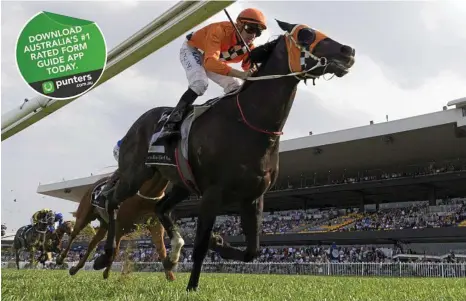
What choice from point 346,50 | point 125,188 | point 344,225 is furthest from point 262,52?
point 344,225

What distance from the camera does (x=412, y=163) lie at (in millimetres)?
37688

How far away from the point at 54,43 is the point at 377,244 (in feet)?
114

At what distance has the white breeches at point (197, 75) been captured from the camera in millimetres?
5598

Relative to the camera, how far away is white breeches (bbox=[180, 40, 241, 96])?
5.60 m

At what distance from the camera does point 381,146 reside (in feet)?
113

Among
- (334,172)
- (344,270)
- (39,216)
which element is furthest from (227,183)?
(334,172)

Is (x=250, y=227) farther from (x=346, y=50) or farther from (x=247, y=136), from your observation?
(x=346, y=50)

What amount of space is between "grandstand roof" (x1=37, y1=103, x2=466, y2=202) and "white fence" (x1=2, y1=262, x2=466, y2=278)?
9564 millimetres

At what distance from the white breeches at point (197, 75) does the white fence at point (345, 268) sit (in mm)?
16093

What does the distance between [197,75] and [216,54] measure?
0.48 metres

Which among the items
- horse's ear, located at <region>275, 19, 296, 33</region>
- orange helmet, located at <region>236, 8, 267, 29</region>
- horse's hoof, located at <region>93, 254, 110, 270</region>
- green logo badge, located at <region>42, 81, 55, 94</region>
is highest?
orange helmet, located at <region>236, 8, 267, 29</region>

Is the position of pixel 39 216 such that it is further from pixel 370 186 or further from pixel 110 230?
pixel 370 186

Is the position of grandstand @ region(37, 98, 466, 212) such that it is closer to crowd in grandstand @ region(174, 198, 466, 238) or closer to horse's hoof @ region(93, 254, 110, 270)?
crowd in grandstand @ region(174, 198, 466, 238)

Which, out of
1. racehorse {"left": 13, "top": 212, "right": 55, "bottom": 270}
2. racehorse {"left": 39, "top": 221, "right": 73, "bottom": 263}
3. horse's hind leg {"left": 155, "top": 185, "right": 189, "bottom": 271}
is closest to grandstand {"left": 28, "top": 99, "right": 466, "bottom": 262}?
racehorse {"left": 39, "top": 221, "right": 73, "bottom": 263}
